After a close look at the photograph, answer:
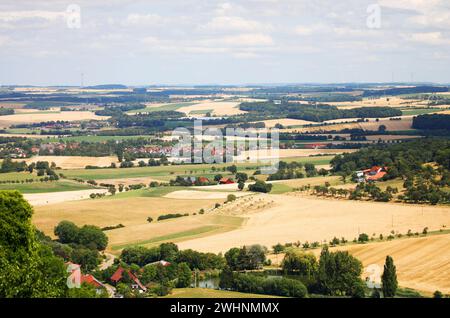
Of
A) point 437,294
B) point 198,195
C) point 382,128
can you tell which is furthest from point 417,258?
point 382,128

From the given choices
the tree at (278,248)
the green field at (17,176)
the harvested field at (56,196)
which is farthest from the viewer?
the green field at (17,176)

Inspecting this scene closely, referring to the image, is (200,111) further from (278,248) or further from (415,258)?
(415,258)

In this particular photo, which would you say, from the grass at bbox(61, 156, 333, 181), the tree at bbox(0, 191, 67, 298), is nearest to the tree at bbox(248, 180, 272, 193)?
the grass at bbox(61, 156, 333, 181)

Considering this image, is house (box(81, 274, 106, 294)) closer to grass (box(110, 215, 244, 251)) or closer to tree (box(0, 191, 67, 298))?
tree (box(0, 191, 67, 298))

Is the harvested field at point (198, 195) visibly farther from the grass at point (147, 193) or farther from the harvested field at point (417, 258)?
the harvested field at point (417, 258)

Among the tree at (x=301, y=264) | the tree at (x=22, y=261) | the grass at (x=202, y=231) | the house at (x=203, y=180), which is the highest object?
the tree at (x=22, y=261)

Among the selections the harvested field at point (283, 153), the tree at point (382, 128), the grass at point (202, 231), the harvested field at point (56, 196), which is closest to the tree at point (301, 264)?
the grass at point (202, 231)

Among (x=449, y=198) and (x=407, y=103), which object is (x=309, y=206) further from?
(x=407, y=103)
